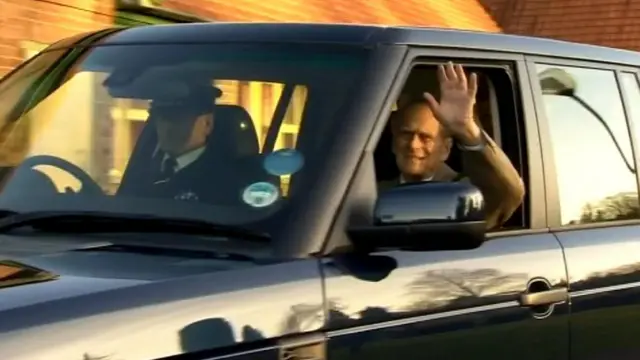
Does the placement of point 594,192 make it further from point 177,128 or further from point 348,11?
point 348,11

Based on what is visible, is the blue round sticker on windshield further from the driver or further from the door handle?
the door handle

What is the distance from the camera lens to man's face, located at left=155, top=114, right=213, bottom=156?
3803mm

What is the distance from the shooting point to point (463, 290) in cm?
371

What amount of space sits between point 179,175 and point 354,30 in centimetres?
66

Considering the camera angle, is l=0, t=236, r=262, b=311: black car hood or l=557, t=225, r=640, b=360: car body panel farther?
l=557, t=225, r=640, b=360: car body panel

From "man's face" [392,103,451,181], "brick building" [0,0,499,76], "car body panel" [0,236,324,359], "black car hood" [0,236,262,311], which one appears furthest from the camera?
"brick building" [0,0,499,76]

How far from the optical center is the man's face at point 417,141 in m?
4.19

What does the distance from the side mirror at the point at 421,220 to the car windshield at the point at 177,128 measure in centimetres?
21

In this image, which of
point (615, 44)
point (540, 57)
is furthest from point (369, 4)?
point (540, 57)

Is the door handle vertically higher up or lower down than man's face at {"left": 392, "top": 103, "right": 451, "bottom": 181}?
lower down

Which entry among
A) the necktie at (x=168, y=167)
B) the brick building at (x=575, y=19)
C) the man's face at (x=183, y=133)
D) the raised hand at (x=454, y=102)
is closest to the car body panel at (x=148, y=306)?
the necktie at (x=168, y=167)

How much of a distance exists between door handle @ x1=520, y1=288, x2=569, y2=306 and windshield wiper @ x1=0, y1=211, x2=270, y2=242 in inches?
35.8

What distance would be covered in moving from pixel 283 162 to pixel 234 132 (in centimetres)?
26

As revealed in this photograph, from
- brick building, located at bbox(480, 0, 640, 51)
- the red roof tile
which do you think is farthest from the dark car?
brick building, located at bbox(480, 0, 640, 51)
